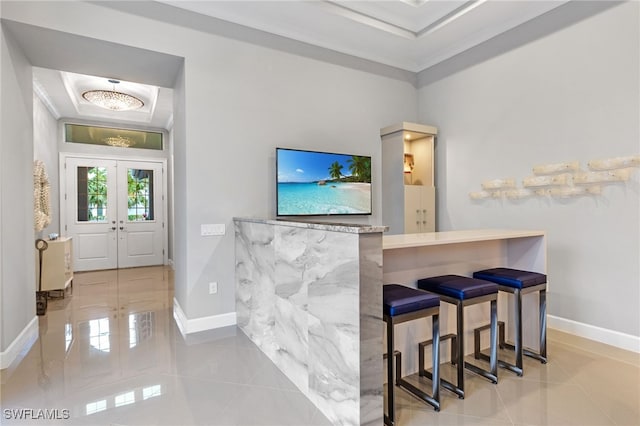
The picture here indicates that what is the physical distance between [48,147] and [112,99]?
5.98ft

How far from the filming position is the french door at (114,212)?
6.42 meters

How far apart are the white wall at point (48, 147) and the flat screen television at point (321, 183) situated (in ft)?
12.3

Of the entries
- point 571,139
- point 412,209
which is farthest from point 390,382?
point 571,139

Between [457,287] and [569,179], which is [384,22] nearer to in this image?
[569,179]

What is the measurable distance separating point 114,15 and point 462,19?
354cm

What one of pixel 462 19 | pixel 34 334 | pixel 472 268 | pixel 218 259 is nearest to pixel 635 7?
pixel 462 19

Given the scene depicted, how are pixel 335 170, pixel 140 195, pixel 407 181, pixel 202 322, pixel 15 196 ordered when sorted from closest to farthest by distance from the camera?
1. pixel 15 196
2. pixel 202 322
3. pixel 335 170
4. pixel 407 181
5. pixel 140 195

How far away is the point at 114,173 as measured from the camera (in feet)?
22.0

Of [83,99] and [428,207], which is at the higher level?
[83,99]

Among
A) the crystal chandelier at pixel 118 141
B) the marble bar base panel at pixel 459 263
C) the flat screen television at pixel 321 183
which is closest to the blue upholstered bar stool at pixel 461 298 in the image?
the marble bar base panel at pixel 459 263

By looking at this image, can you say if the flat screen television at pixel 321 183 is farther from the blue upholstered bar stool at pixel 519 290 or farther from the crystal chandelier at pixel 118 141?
the crystal chandelier at pixel 118 141

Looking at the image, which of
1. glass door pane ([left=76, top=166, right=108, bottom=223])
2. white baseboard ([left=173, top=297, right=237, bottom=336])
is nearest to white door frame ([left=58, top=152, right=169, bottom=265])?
glass door pane ([left=76, top=166, right=108, bottom=223])

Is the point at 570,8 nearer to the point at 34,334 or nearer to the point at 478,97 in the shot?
the point at 478,97

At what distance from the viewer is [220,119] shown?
348cm
